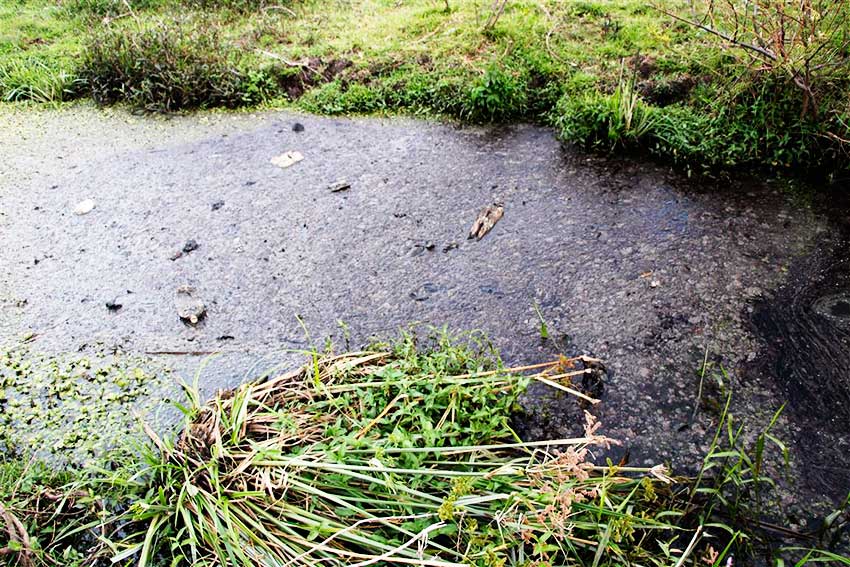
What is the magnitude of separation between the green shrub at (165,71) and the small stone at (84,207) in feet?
3.47

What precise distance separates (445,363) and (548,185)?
4.52 feet

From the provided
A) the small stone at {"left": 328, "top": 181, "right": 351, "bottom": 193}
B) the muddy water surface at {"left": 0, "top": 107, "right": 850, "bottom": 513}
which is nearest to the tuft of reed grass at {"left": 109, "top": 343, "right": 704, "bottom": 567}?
the muddy water surface at {"left": 0, "top": 107, "right": 850, "bottom": 513}

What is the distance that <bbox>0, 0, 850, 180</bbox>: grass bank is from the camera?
304cm

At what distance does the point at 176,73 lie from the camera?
13.5 ft

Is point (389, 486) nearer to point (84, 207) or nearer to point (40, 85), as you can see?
point (84, 207)

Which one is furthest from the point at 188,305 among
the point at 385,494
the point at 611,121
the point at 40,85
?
the point at 40,85

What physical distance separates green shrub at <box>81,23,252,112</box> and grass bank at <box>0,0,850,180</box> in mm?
10

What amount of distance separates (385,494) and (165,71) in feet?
11.4

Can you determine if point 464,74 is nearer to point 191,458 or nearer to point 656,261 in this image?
point 656,261

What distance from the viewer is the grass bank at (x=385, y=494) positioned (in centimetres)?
158

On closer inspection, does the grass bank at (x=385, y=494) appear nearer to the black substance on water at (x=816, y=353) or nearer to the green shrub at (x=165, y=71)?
the black substance on water at (x=816, y=353)

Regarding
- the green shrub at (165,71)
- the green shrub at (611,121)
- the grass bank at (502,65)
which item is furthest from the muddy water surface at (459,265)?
the green shrub at (165,71)

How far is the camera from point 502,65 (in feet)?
12.5

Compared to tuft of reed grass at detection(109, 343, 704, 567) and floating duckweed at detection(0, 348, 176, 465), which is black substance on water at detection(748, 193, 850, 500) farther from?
floating duckweed at detection(0, 348, 176, 465)
